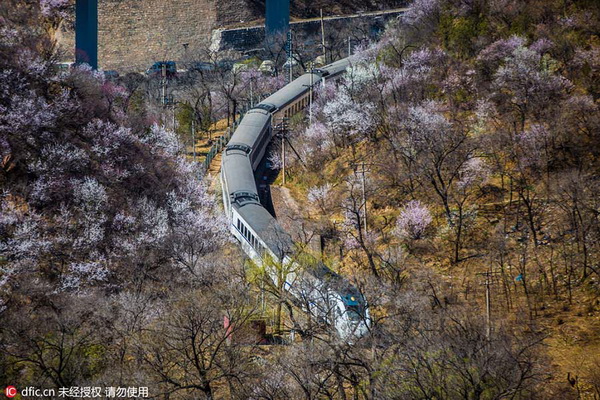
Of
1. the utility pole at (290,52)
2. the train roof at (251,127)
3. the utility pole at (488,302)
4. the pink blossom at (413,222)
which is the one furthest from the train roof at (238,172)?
the utility pole at (290,52)

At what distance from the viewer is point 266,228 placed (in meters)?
32.0

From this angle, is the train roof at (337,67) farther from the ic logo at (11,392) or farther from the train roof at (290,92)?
the ic logo at (11,392)

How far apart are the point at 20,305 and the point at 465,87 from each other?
2214 cm

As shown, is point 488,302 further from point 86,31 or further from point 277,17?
point 277,17

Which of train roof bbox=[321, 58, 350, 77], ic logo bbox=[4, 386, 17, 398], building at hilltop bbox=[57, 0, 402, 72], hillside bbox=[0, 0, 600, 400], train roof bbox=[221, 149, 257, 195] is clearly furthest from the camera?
building at hilltop bbox=[57, 0, 402, 72]

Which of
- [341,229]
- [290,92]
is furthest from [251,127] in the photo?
[341,229]

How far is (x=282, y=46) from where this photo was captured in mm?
62938

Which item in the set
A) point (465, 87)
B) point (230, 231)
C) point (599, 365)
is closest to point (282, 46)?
point (465, 87)

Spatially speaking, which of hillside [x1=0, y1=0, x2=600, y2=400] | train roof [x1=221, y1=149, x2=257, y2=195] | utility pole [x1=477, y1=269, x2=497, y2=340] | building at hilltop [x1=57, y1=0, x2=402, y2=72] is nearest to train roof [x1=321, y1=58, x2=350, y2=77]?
hillside [x1=0, y1=0, x2=600, y2=400]

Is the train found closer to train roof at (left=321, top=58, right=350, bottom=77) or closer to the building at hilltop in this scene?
train roof at (left=321, top=58, right=350, bottom=77)

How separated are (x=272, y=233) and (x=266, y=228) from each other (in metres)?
0.73

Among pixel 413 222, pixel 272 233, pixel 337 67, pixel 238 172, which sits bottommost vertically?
pixel 272 233

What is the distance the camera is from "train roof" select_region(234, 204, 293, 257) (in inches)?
1187

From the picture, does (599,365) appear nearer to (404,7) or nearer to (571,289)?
(571,289)
